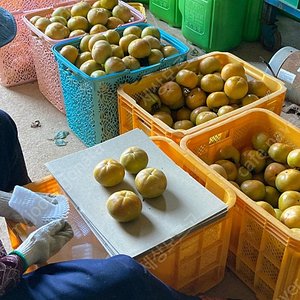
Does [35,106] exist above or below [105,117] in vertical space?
below

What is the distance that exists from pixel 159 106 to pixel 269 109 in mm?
428

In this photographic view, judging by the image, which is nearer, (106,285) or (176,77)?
(106,285)

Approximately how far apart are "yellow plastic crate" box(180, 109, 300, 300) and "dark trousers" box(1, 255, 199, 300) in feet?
1.15

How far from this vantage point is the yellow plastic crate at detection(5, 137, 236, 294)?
1.12 m

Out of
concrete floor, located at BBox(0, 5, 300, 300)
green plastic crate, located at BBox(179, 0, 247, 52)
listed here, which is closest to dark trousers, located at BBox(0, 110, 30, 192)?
concrete floor, located at BBox(0, 5, 300, 300)

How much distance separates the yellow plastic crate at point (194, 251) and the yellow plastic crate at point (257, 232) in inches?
1.5

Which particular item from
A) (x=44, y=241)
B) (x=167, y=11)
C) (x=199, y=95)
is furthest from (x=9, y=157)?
(x=167, y=11)

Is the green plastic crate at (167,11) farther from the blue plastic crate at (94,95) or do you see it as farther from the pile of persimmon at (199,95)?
the pile of persimmon at (199,95)

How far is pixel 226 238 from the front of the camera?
124 cm

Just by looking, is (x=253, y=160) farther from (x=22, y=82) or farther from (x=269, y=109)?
(x=22, y=82)

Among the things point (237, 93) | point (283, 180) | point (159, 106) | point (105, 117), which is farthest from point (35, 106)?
point (283, 180)

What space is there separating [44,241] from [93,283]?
0.56 ft

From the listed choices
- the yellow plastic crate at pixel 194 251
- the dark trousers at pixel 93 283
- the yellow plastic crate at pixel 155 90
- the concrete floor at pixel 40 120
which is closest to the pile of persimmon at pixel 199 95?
the yellow plastic crate at pixel 155 90

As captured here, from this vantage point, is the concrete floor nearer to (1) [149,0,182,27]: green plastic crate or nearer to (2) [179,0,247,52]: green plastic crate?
(2) [179,0,247,52]: green plastic crate
